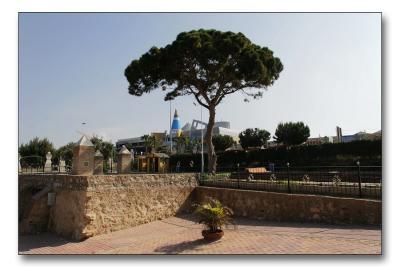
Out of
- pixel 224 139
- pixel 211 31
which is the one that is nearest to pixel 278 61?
pixel 211 31

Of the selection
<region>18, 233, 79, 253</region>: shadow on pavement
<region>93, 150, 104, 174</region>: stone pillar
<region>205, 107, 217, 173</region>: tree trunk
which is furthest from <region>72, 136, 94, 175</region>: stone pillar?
<region>205, 107, 217, 173</region>: tree trunk

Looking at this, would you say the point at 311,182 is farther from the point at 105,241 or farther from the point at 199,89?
the point at 199,89

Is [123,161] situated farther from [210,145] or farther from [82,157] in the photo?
[82,157]

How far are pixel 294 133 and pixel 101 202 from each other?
31.4 metres

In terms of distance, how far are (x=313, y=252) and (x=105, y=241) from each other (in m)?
7.82

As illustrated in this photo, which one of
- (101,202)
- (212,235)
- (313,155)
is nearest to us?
(212,235)

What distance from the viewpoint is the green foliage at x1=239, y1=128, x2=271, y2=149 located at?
46938mm

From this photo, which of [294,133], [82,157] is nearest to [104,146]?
[294,133]

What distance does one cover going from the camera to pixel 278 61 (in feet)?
75.0

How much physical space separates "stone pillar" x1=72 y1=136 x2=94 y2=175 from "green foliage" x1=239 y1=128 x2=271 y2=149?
105 feet

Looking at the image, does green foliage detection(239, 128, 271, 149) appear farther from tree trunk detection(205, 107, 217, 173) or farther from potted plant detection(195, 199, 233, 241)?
potted plant detection(195, 199, 233, 241)

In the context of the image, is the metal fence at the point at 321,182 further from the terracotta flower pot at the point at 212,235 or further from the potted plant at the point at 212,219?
the terracotta flower pot at the point at 212,235

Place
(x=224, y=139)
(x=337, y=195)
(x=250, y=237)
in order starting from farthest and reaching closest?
(x=224, y=139) < (x=337, y=195) < (x=250, y=237)

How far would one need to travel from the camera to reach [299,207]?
12.1 m
